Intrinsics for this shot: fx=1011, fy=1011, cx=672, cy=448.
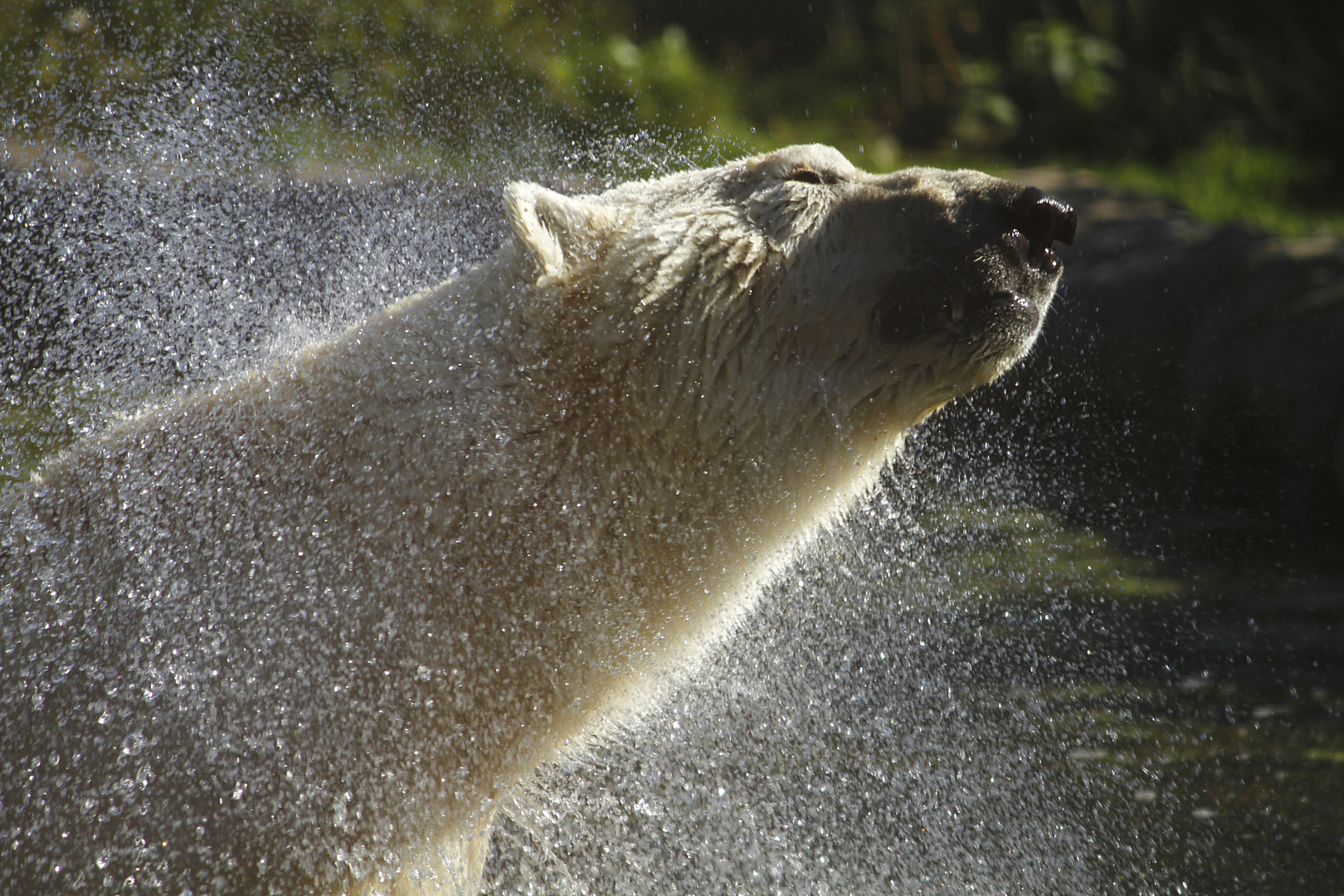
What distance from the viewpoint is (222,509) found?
1859 mm

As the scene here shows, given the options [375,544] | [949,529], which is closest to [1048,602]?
[949,529]

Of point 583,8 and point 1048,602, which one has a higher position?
point 583,8

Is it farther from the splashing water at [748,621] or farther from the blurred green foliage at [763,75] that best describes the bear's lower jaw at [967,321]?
the blurred green foliage at [763,75]

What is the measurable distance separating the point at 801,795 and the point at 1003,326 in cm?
160

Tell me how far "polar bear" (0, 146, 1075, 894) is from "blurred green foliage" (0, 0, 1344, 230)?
3.75 m

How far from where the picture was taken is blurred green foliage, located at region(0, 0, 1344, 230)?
6.25m

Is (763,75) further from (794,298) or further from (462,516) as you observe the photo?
(462,516)

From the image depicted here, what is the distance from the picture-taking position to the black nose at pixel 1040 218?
1972 mm

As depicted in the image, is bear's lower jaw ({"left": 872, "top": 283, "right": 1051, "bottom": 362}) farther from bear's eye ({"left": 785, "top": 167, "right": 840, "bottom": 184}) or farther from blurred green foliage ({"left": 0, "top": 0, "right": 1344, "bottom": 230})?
blurred green foliage ({"left": 0, "top": 0, "right": 1344, "bottom": 230})

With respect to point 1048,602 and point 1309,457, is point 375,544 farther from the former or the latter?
point 1309,457

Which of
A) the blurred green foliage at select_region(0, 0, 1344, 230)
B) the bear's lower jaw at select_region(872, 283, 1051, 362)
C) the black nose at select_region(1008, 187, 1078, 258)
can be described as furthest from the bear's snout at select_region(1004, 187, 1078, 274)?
the blurred green foliage at select_region(0, 0, 1344, 230)

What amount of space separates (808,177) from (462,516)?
3.31 ft

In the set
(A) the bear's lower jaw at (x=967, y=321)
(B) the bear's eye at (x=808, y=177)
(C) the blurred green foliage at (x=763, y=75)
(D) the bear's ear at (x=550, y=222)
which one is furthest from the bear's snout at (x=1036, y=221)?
(C) the blurred green foliage at (x=763, y=75)

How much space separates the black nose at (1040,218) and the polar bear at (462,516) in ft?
0.04
